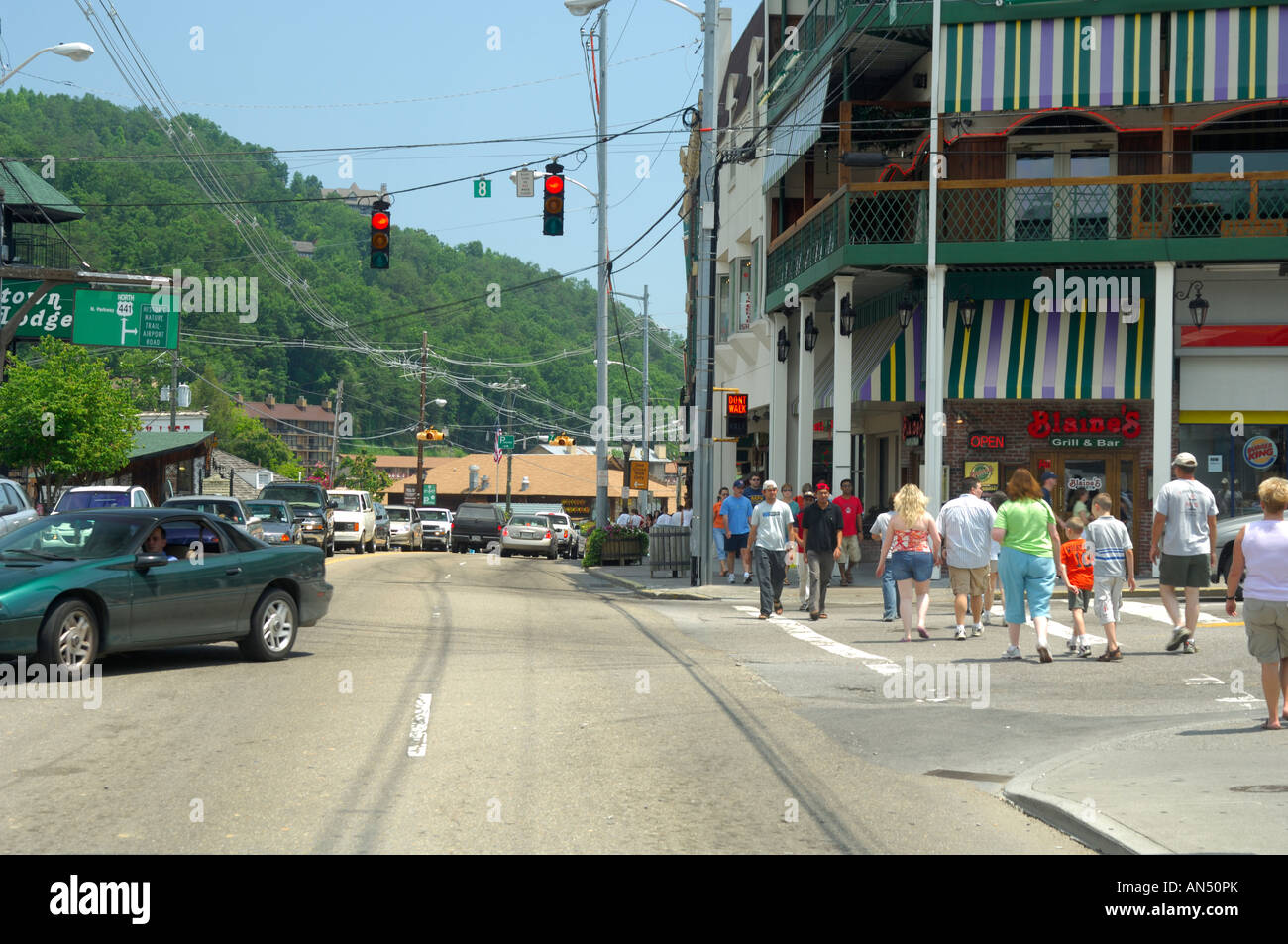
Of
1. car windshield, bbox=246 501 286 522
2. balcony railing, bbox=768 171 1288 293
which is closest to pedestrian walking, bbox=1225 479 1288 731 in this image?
balcony railing, bbox=768 171 1288 293

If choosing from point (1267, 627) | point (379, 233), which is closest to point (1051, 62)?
point (379, 233)

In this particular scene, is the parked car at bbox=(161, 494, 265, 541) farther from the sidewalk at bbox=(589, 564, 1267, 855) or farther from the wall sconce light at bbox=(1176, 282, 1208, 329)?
the sidewalk at bbox=(589, 564, 1267, 855)

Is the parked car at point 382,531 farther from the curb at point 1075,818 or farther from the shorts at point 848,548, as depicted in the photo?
the curb at point 1075,818

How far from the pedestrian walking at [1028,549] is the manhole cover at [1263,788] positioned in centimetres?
606

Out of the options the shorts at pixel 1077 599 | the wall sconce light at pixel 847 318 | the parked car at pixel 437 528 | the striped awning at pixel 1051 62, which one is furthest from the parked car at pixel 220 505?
the parked car at pixel 437 528

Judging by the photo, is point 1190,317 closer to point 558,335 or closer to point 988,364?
point 988,364

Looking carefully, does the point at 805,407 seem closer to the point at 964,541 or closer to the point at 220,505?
the point at 220,505

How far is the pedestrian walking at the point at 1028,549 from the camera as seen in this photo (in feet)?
46.4

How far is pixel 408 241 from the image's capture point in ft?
244

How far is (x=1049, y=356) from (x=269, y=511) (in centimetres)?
1743

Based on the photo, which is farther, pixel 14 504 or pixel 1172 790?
pixel 14 504

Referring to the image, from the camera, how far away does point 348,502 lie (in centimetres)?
4550

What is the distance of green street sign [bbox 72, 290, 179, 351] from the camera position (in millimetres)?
43062
